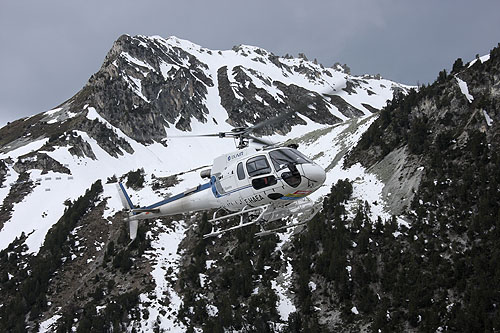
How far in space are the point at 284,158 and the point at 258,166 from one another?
121 cm

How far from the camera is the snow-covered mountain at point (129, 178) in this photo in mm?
33906

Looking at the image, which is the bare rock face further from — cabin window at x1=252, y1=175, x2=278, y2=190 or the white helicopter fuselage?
cabin window at x1=252, y1=175, x2=278, y2=190

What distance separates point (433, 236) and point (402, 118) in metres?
17.6

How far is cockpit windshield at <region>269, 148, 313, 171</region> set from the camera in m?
17.5

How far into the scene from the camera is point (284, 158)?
17.6 m

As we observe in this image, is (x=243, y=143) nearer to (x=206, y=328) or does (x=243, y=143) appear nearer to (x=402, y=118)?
(x=206, y=328)

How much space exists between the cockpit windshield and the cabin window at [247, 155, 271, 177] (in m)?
0.37

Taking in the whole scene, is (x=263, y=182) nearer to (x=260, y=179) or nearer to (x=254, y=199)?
(x=260, y=179)

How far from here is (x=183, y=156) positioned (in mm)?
78750

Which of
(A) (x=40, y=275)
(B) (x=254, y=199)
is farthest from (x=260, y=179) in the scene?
(A) (x=40, y=275)

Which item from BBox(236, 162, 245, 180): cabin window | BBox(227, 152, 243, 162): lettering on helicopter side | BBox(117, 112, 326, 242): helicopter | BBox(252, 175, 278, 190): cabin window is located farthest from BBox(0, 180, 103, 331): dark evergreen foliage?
BBox(252, 175, 278, 190): cabin window

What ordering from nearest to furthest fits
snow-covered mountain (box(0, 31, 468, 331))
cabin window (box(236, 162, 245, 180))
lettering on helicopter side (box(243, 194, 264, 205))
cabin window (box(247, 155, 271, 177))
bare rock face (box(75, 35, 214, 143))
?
cabin window (box(247, 155, 271, 177)), lettering on helicopter side (box(243, 194, 264, 205)), cabin window (box(236, 162, 245, 180)), snow-covered mountain (box(0, 31, 468, 331)), bare rock face (box(75, 35, 214, 143))

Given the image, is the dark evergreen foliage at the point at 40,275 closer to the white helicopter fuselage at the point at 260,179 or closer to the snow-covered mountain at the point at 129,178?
the snow-covered mountain at the point at 129,178

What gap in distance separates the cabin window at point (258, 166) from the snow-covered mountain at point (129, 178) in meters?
3.18
